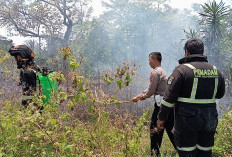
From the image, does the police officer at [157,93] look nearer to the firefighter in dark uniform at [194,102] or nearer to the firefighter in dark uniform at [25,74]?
the firefighter in dark uniform at [194,102]

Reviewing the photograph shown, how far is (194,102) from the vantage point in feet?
7.05

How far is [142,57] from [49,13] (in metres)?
9.79

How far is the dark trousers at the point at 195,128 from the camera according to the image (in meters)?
2.13

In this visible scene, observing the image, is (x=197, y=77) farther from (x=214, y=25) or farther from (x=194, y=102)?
(x=214, y=25)

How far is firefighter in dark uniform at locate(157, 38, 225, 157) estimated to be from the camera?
2.13 metres

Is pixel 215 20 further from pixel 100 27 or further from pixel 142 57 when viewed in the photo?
pixel 142 57

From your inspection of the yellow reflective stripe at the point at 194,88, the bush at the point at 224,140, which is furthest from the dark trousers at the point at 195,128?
the bush at the point at 224,140

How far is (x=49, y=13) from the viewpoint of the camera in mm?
17906

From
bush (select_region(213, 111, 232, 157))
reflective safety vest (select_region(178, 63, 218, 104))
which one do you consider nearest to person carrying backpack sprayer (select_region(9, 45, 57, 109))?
reflective safety vest (select_region(178, 63, 218, 104))

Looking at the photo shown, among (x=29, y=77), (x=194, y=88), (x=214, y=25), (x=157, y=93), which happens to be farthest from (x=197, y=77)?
(x=214, y=25)

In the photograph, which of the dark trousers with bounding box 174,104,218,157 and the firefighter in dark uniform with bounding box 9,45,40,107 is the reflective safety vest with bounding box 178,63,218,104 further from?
the firefighter in dark uniform with bounding box 9,45,40,107

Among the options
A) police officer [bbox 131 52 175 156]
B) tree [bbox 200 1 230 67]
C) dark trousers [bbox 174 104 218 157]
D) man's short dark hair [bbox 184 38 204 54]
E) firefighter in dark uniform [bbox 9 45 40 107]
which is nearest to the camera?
dark trousers [bbox 174 104 218 157]

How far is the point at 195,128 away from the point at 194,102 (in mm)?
273

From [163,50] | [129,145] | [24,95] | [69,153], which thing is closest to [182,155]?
[129,145]
